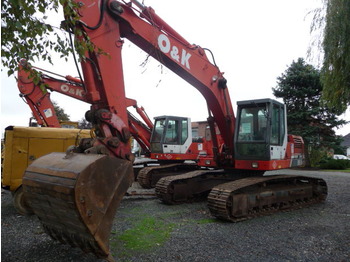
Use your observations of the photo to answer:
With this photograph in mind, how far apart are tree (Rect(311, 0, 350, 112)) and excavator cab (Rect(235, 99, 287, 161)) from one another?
459cm

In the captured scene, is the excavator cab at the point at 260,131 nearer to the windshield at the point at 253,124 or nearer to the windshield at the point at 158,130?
the windshield at the point at 253,124

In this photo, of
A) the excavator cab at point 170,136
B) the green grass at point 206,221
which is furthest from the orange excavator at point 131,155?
the excavator cab at point 170,136

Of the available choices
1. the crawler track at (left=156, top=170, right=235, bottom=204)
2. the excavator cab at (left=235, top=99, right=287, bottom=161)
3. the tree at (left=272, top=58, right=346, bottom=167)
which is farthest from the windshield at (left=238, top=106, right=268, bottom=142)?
the tree at (left=272, top=58, right=346, bottom=167)

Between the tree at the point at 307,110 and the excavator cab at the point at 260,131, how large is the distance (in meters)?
15.0

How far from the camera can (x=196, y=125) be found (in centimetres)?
4766

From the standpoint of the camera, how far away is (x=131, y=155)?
4.35 meters

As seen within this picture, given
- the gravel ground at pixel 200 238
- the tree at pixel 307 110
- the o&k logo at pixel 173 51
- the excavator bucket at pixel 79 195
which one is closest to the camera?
the excavator bucket at pixel 79 195

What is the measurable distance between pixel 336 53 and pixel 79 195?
10.6m

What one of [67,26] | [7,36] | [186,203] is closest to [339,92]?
[186,203]

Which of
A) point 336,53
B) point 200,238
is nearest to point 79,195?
point 200,238

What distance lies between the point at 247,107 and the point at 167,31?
2.62m

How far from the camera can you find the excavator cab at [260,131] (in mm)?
6820

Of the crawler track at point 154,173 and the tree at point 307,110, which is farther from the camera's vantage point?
the tree at point 307,110

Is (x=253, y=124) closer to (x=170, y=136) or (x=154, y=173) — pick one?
(x=154, y=173)
